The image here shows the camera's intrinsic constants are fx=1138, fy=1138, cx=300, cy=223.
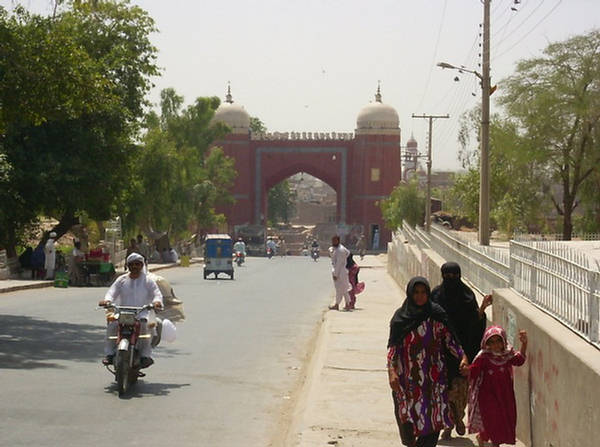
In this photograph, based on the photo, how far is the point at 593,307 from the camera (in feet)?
20.5

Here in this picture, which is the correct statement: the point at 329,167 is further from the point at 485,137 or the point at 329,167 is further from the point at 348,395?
the point at 348,395

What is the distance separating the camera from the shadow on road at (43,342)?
40.0 feet

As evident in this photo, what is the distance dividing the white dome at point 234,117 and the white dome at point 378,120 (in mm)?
8916

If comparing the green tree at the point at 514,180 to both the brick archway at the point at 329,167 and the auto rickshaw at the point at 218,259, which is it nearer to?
the auto rickshaw at the point at 218,259

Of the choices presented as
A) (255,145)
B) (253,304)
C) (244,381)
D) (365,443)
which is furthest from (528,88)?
(255,145)

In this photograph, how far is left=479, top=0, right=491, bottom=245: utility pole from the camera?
80.0 ft

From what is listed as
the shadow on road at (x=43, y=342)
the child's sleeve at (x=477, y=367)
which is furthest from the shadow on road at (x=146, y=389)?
the child's sleeve at (x=477, y=367)

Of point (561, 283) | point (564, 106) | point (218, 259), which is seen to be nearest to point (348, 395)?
point (561, 283)

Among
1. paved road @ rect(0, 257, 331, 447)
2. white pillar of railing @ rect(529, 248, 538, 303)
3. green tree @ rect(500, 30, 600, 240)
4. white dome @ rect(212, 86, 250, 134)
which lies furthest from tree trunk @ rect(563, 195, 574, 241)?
white dome @ rect(212, 86, 250, 134)

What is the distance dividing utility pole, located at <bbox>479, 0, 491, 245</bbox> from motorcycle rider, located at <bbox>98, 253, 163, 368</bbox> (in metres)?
14.3

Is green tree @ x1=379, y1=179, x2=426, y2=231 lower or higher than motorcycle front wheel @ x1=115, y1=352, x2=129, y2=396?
higher

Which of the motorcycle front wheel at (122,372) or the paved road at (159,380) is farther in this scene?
the motorcycle front wheel at (122,372)

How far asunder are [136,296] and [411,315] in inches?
168

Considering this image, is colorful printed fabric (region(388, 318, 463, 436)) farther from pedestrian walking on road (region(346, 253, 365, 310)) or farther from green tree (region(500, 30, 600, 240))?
green tree (region(500, 30, 600, 240))
